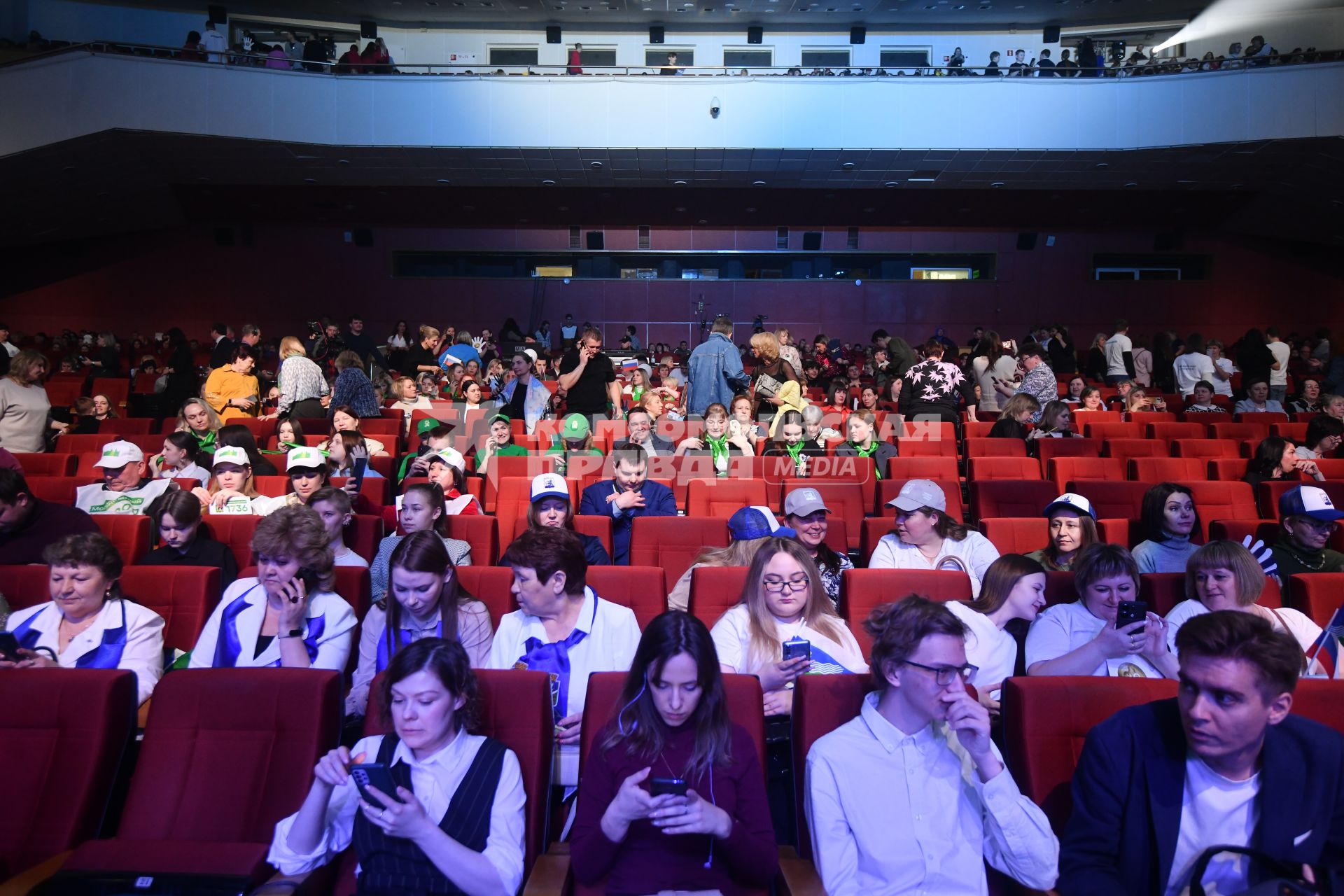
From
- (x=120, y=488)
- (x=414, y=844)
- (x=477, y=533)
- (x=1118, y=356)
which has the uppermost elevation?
(x=1118, y=356)

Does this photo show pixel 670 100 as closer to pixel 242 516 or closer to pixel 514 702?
pixel 242 516

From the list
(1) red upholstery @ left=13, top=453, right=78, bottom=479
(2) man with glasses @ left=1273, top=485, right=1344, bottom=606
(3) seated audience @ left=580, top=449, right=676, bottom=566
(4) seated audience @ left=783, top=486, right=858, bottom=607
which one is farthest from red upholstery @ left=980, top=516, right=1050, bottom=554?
(1) red upholstery @ left=13, top=453, right=78, bottom=479

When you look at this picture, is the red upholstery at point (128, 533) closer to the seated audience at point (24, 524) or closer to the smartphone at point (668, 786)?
the seated audience at point (24, 524)

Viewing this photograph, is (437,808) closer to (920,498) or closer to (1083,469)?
(920,498)

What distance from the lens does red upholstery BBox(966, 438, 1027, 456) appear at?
7.08 metres

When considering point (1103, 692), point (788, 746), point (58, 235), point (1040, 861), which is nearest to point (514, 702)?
point (788, 746)

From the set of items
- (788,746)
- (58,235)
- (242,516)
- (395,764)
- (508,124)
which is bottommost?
(788,746)

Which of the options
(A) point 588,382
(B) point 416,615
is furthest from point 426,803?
(A) point 588,382

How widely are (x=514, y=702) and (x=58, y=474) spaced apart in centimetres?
533

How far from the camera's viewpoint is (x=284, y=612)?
2943 millimetres

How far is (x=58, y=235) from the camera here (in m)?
15.4

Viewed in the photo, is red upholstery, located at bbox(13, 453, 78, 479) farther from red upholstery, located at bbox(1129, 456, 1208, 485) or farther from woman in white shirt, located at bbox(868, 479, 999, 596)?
red upholstery, located at bbox(1129, 456, 1208, 485)

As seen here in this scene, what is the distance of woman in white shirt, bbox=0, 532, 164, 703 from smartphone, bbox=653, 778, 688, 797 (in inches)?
76.7

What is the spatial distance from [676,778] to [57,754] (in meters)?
1.66
